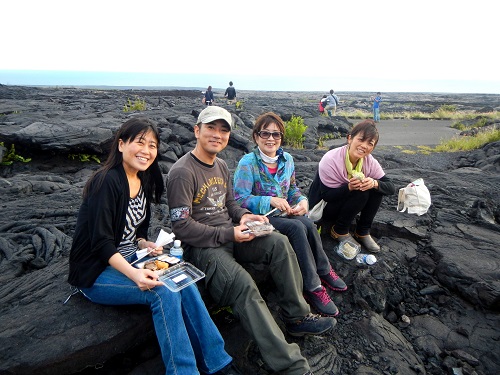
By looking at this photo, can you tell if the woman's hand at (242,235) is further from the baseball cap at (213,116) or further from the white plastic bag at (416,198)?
the white plastic bag at (416,198)

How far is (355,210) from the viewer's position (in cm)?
421

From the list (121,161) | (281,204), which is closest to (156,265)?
(121,161)

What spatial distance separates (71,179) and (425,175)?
8.27 metres

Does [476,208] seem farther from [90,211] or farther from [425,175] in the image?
[90,211]

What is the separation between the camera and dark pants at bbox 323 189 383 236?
4152 millimetres

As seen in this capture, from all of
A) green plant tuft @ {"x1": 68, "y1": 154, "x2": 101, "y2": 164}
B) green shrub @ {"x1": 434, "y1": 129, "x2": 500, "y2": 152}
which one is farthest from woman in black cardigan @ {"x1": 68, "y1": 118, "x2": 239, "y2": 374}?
green shrub @ {"x1": 434, "y1": 129, "x2": 500, "y2": 152}

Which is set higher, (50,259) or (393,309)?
(50,259)

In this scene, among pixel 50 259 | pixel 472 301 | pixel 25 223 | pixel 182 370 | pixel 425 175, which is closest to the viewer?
pixel 182 370

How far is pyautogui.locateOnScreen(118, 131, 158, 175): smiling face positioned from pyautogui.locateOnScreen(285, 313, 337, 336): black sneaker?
1.97m

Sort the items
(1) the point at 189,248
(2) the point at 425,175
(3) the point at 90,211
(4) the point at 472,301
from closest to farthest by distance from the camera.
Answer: (3) the point at 90,211, (1) the point at 189,248, (4) the point at 472,301, (2) the point at 425,175

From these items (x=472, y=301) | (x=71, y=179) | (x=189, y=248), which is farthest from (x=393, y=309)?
(x=71, y=179)

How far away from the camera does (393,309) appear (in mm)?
A: 3955

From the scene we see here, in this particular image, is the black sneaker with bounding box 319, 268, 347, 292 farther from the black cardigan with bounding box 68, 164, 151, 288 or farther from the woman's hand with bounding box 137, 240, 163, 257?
the black cardigan with bounding box 68, 164, 151, 288

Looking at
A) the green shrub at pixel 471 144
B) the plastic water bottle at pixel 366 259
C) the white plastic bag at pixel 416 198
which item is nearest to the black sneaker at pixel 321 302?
the plastic water bottle at pixel 366 259
